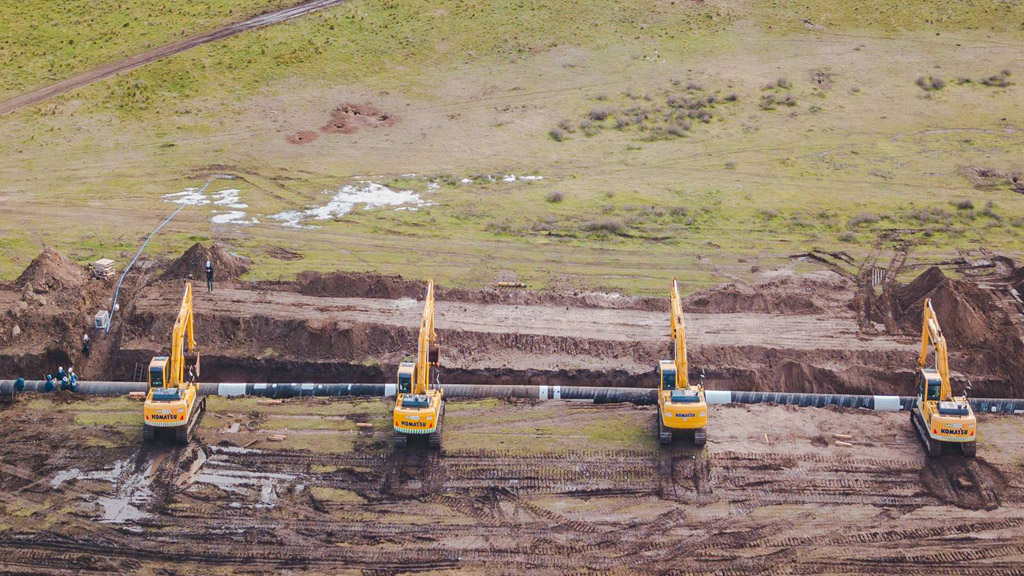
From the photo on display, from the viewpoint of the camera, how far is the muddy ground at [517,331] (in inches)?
1268

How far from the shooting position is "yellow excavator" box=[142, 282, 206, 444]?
91.0 feet

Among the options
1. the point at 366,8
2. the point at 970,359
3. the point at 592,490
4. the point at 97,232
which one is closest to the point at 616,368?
the point at 592,490

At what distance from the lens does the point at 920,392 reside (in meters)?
29.0

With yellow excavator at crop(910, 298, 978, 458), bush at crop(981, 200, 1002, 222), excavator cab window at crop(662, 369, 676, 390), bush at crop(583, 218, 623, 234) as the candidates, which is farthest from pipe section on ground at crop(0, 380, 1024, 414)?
bush at crop(981, 200, 1002, 222)

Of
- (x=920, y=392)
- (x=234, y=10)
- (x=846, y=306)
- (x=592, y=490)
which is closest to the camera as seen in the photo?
(x=592, y=490)

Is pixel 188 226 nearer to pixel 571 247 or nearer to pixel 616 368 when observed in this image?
pixel 571 247

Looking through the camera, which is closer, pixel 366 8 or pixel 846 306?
pixel 846 306

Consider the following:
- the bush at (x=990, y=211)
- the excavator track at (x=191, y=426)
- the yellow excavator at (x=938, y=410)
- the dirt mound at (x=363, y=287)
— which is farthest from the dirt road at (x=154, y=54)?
the yellow excavator at (x=938, y=410)

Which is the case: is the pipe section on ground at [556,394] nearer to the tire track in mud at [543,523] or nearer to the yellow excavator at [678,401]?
the yellow excavator at [678,401]

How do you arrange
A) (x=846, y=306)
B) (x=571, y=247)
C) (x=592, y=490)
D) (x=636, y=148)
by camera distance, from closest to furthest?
1. (x=592, y=490)
2. (x=846, y=306)
3. (x=571, y=247)
4. (x=636, y=148)

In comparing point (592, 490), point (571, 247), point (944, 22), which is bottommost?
point (592, 490)

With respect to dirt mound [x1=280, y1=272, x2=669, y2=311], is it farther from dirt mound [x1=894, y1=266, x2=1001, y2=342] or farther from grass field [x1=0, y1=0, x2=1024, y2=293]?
dirt mound [x1=894, y1=266, x2=1001, y2=342]

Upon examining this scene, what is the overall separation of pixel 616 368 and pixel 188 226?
19700mm

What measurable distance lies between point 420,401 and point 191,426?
6.84 meters
